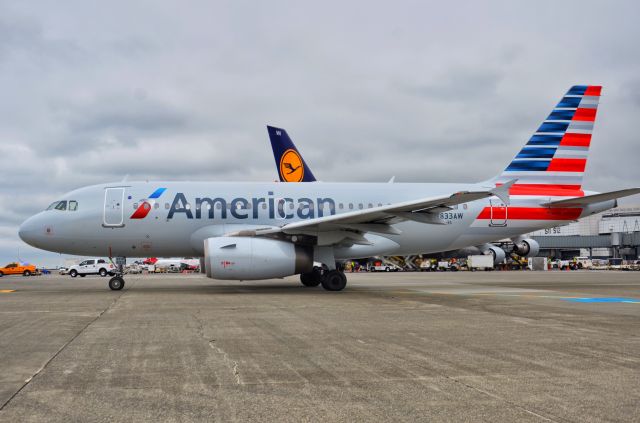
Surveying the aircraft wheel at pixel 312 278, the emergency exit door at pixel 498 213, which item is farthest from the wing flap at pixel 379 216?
the emergency exit door at pixel 498 213

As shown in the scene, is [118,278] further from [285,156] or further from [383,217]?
[285,156]

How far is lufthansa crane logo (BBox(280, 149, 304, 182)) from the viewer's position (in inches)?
1328

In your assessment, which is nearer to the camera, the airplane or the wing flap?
the wing flap

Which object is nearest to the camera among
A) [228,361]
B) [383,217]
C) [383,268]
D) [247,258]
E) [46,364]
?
[46,364]

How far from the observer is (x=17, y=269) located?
6122 centimetres

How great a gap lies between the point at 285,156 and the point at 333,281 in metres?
17.2

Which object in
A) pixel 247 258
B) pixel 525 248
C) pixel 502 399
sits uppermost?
pixel 525 248

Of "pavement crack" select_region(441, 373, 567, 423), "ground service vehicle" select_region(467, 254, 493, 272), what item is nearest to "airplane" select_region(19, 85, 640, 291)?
"pavement crack" select_region(441, 373, 567, 423)

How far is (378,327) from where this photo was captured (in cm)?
874

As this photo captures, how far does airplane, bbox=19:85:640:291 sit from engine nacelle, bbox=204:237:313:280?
3cm

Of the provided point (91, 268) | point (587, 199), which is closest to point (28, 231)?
point (587, 199)

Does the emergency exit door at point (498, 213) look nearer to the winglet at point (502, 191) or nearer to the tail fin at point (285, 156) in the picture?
the winglet at point (502, 191)

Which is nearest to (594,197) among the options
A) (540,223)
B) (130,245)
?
(540,223)

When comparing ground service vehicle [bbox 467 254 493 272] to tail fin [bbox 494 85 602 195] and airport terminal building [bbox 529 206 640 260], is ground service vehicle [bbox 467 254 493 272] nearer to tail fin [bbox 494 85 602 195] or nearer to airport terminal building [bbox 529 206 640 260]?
tail fin [bbox 494 85 602 195]
